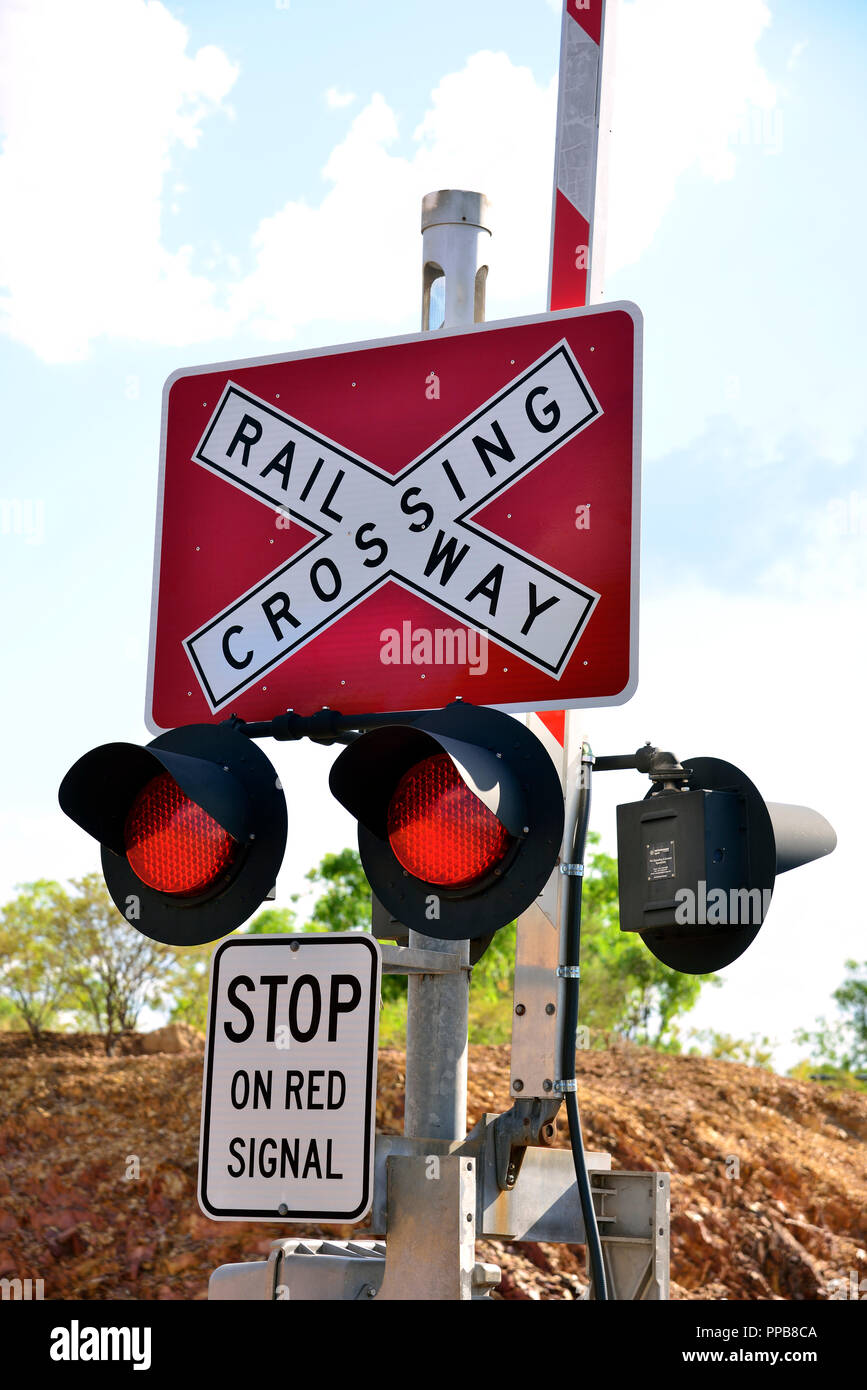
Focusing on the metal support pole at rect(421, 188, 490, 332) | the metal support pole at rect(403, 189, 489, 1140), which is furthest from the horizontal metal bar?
the metal support pole at rect(421, 188, 490, 332)

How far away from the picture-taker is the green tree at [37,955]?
56.4 feet

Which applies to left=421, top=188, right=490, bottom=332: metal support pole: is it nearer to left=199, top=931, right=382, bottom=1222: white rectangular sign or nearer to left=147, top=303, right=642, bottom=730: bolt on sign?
left=147, top=303, right=642, bottom=730: bolt on sign

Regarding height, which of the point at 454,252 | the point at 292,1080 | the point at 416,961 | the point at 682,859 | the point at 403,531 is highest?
the point at 454,252

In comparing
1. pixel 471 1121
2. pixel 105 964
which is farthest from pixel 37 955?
pixel 471 1121

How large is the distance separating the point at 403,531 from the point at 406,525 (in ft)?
0.06

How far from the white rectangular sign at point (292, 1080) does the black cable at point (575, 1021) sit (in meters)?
0.91

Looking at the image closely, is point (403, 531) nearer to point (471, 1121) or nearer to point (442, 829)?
point (442, 829)

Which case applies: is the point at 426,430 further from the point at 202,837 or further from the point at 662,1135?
the point at 662,1135

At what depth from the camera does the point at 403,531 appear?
3.90 meters

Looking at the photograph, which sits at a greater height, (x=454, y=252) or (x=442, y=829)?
(x=454, y=252)

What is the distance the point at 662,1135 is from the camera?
12.4 metres

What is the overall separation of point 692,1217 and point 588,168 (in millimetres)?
8881
